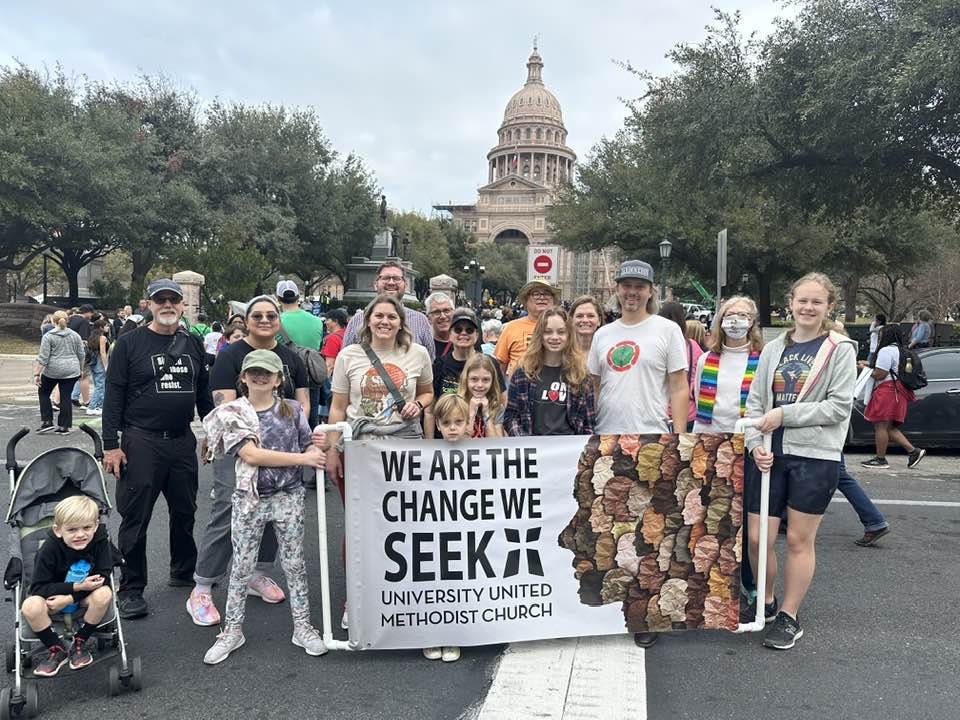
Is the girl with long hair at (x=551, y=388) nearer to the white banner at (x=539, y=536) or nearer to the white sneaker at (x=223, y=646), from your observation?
the white banner at (x=539, y=536)

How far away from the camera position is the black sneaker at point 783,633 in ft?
12.0

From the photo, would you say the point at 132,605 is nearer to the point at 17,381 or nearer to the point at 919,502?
the point at 919,502

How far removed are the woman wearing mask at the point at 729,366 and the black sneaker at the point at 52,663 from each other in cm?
360

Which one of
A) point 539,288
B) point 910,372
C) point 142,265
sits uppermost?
point 142,265

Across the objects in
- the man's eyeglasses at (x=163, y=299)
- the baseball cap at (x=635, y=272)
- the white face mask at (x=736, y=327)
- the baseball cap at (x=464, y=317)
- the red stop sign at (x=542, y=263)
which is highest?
the red stop sign at (x=542, y=263)

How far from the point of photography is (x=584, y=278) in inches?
4557

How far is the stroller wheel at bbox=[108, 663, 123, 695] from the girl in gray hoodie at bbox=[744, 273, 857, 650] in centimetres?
310

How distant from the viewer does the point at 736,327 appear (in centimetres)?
427

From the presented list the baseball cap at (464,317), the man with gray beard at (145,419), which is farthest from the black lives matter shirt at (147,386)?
the baseball cap at (464,317)

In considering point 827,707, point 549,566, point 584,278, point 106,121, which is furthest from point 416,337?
point 584,278

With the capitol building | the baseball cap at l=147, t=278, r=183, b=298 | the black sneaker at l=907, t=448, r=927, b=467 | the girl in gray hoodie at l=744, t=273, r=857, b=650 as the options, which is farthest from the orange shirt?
the capitol building

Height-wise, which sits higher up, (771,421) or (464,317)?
(464,317)

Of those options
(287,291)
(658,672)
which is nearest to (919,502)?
(658,672)

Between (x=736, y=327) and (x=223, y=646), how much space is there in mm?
3310
